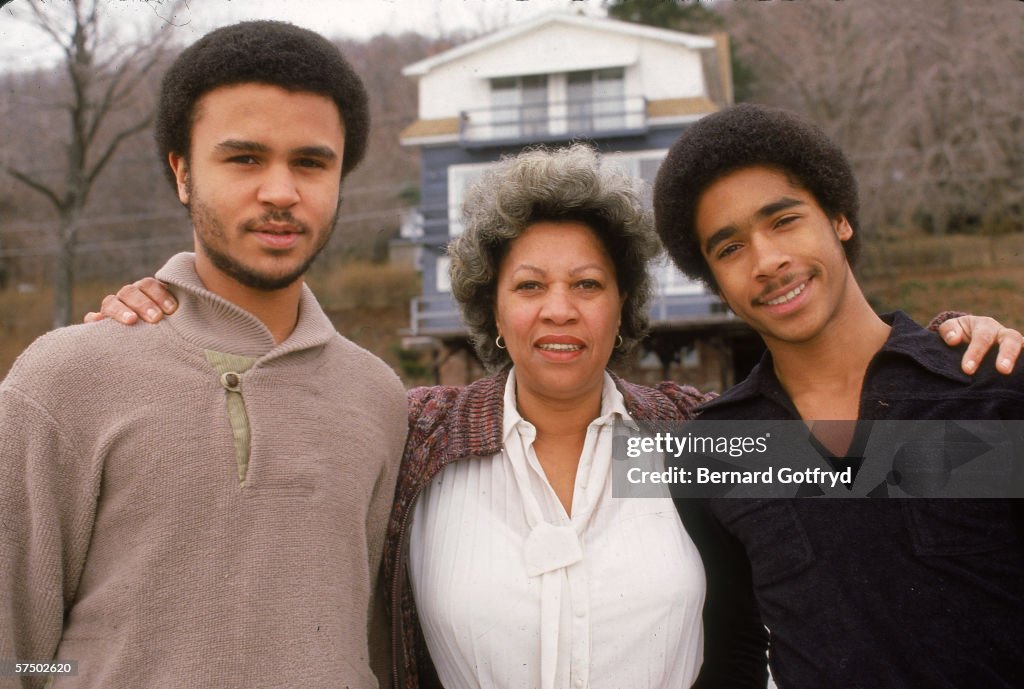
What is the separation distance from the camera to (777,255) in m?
2.53

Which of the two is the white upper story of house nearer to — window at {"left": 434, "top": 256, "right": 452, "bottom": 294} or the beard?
window at {"left": 434, "top": 256, "right": 452, "bottom": 294}

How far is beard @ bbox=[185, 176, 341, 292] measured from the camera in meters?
2.39

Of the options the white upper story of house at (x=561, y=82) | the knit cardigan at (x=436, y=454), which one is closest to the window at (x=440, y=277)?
the white upper story of house at (x=561, y=82)

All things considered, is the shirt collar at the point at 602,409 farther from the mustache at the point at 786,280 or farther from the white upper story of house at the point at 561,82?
the white upper story of house at the point at 561,82

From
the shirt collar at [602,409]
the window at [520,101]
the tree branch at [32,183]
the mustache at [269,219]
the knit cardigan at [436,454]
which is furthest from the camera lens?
the tree branch at [32,183]

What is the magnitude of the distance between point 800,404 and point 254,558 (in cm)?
183

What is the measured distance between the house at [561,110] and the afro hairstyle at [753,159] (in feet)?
44.2

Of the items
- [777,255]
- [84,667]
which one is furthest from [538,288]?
[84,667]

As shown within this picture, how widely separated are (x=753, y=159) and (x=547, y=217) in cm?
86

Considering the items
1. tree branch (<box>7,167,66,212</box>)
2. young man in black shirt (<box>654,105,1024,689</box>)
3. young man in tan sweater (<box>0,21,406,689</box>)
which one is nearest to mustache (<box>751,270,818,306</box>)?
young man in black shirt (<box>654,105,1024,689</box>)

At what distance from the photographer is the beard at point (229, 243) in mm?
2393

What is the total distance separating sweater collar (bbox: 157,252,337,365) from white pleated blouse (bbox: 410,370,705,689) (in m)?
0.92

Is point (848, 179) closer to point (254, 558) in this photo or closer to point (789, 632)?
point (789, 632)

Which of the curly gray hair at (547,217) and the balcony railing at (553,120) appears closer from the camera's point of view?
the curly gray hair at (547,217)
